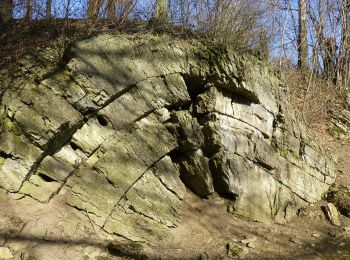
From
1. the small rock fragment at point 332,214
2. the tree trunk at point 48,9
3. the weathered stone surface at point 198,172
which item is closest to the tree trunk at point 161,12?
the tree trunk at point 48,9

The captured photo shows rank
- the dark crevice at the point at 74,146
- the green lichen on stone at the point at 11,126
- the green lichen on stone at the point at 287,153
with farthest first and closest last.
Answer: the green lichen on stone at the point at 287,153 → the dark crevice at the point at 74,146 → the green lichen on stone at the point at 11,126

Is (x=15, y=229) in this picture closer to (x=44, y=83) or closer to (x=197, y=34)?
(x=44, y=83)

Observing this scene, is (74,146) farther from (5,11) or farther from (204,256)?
(5,11)

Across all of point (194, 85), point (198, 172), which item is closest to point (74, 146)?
point (198, 172)

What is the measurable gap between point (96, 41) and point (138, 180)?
281 centimetres

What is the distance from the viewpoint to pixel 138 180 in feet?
24.9

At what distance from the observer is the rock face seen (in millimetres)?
6531

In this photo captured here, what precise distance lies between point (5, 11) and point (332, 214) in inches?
373

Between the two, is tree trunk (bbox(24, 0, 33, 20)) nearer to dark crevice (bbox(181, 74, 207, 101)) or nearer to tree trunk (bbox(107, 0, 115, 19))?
tree trunk (bbox(107, 0, 115, 19))

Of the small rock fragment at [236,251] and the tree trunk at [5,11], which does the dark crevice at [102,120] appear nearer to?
the tree trunk at [5,11]

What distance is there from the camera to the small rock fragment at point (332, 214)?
10.1 metres

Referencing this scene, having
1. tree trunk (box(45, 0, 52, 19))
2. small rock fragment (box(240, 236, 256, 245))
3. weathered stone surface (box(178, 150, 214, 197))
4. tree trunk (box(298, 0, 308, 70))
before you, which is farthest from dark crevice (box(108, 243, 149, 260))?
tree trunk (box(298, 0, 308, 70))

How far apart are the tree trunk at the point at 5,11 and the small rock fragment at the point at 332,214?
9290mm

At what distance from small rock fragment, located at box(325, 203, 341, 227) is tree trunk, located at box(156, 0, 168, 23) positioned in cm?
661
